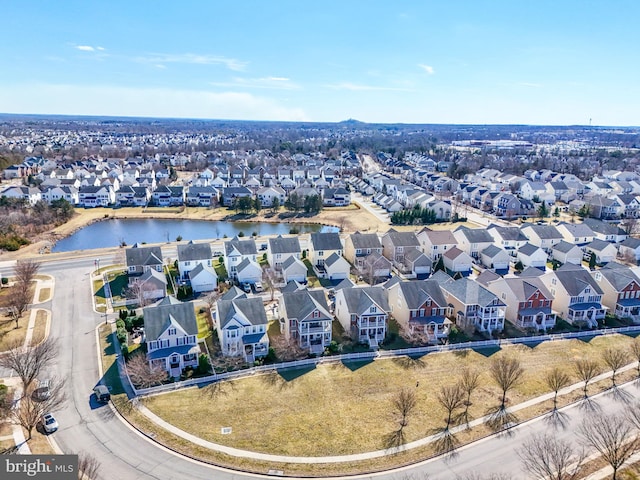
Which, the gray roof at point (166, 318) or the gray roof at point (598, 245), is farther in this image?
the gray roof at point (598, 245)

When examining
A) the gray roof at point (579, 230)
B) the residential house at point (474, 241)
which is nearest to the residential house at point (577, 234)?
the gray roof at point (579, 230)

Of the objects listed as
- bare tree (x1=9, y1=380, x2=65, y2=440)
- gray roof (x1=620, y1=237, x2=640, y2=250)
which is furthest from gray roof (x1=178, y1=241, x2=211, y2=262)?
gray roof (x1=620, y1=237, x2=640, y2=250)

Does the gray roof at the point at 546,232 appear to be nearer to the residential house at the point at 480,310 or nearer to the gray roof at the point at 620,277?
the gray roof at the point at 620,277

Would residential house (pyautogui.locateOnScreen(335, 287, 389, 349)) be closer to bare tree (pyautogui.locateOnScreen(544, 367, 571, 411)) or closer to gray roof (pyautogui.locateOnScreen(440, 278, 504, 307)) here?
gray roof (pyautogui.locateOnScreen(440, 278, 504, 307))

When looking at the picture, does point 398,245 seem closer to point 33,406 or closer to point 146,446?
point 146,446

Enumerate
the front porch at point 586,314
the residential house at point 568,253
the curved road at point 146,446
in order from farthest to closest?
the residential house at point 568,253, the front porch at point 586,314, the curved road at point 146,446

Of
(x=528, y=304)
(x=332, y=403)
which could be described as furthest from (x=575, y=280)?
(x=332, y=403)

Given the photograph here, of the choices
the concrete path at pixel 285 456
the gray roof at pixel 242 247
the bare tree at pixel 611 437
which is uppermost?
the gray roof at pixel 242 247

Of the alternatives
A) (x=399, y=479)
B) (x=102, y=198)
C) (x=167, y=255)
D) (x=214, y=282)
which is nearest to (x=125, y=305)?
(x=214, y=282)
